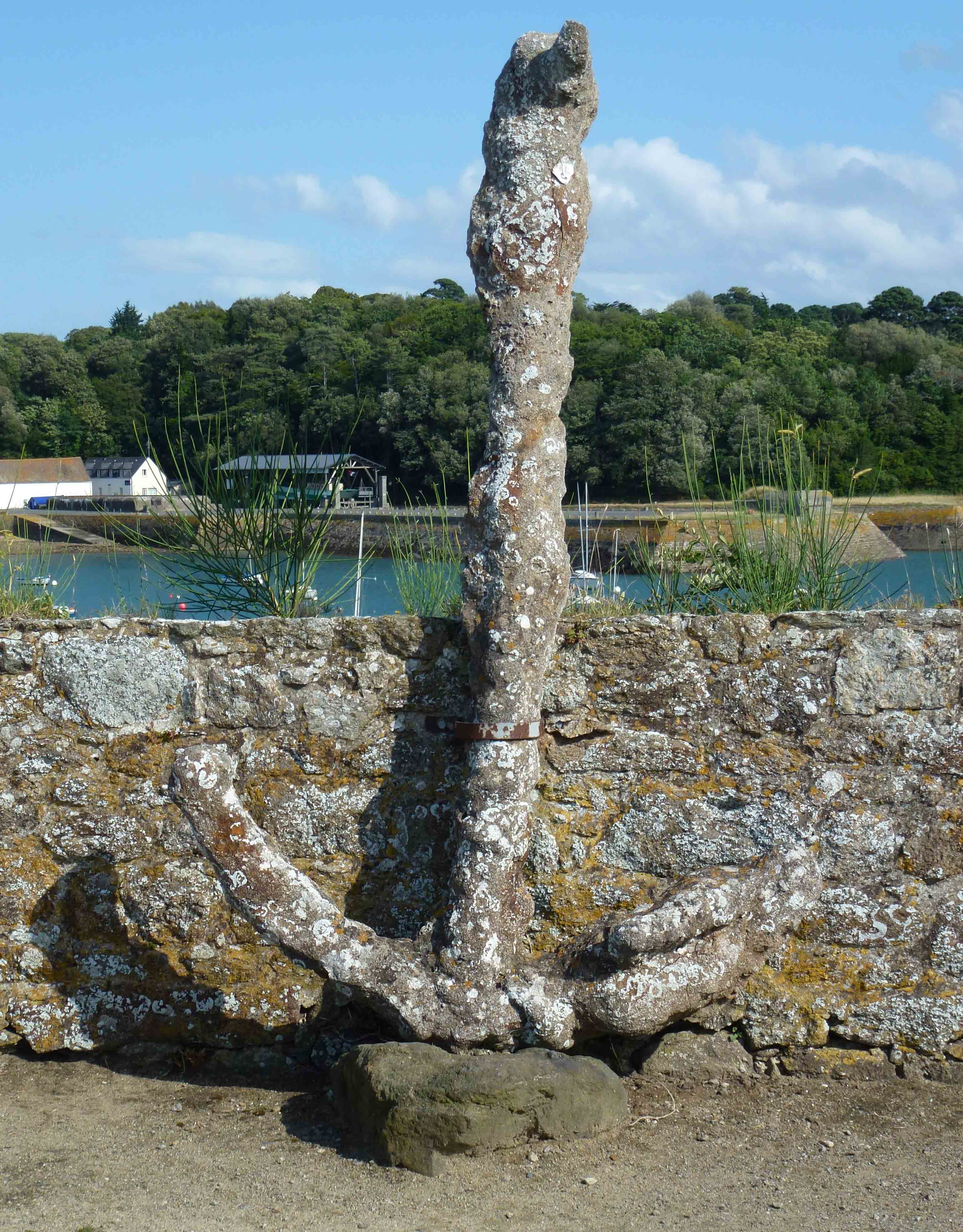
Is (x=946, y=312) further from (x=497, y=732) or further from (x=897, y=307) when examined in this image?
(x=497, y=732)

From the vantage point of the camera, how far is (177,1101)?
3492 mm

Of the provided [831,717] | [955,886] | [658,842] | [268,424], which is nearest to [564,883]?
[658,842]

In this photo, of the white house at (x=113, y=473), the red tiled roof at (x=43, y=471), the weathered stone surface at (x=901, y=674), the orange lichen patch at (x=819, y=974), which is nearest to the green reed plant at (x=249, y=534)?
the weathered stone surface at (x=901, y=674)

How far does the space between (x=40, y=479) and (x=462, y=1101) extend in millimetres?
18698

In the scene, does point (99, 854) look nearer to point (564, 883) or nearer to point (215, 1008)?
point (215, 1008)

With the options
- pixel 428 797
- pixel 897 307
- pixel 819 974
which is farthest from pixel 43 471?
pixel 897 307

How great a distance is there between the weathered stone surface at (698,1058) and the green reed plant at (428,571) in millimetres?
1618

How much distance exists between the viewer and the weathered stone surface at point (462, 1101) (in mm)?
2965

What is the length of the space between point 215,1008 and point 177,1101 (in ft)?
1.01

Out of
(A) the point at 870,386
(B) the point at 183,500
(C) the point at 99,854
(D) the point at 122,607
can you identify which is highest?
(A) the point at 870,386

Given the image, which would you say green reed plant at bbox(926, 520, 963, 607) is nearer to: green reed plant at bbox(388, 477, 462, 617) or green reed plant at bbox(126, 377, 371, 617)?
green reed plant at bbox(388, 477, 462, 617)

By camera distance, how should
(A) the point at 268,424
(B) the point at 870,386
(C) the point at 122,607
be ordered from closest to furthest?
(C) the point at 122,607 → (A) the point at 268,424 → (B) the point at 870,386

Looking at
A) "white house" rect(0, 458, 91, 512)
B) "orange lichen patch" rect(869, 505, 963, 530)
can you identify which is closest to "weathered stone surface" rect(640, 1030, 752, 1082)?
"white house" rect(0, 458, 91, 512)

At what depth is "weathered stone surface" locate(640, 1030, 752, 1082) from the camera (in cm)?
355
